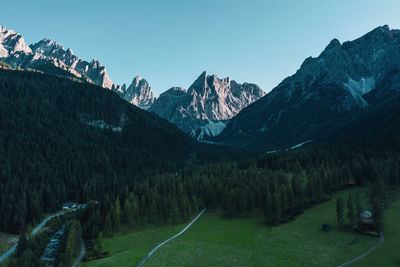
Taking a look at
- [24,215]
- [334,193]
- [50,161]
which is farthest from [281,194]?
[50,161]

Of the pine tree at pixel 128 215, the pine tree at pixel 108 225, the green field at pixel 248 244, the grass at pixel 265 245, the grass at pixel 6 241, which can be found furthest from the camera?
the pine tree at pixel 128 215

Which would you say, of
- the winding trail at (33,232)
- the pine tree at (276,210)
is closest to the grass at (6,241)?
the winding trail at (33,232)

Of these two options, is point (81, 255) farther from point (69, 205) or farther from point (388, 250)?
point (69, 205)

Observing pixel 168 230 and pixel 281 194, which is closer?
pixel 168 230

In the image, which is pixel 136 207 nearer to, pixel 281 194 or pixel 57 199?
pixel 281 194

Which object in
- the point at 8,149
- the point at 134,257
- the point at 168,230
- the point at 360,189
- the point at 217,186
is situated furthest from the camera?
the point at 8,149

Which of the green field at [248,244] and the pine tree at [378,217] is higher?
the pine tree at [378,217]

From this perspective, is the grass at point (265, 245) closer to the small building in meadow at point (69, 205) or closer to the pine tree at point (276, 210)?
the pine tree at point (276, 210)

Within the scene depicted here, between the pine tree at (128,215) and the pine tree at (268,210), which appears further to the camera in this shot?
the pine tree at (128,215)

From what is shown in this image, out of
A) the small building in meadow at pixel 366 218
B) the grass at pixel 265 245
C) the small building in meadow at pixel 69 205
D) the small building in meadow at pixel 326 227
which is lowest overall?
the grass at pixel 265 245
